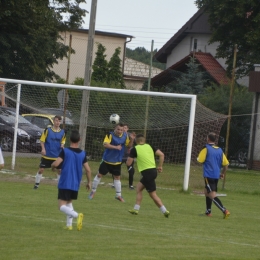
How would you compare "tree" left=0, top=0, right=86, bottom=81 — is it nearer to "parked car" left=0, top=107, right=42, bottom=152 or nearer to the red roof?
the red roof

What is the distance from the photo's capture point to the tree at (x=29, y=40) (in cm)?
3120

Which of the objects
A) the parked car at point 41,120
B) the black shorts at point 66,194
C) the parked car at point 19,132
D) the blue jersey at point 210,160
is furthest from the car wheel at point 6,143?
the black shorts at point 66,194

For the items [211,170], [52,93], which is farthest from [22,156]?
[211,170]

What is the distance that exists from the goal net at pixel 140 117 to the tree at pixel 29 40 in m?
7.06

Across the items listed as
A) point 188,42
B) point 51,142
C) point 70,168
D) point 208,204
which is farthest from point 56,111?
point 188,42

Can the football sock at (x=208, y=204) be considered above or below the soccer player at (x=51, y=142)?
below

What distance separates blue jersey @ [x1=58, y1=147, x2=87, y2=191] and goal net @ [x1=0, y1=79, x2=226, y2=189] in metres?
10.8

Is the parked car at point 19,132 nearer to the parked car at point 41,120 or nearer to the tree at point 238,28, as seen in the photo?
the parked car at point 41,120

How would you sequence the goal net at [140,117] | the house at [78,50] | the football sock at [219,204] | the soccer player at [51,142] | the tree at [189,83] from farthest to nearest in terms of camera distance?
the tree at [189,83] → the house at [78,50] → the goal net at [140,117] → the soccer player at [51,142] → the football sock at [219,204]

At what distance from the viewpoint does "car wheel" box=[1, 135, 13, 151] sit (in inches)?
888

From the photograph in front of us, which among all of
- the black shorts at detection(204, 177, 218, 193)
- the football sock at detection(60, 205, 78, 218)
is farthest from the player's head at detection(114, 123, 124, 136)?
the football sock at detection(60, 205, 78, 218)

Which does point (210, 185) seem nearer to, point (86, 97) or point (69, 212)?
point (69, 212)

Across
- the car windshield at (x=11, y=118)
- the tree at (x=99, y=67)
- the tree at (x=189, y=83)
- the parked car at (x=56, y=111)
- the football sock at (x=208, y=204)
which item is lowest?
the football sock at (x=208, y=204)

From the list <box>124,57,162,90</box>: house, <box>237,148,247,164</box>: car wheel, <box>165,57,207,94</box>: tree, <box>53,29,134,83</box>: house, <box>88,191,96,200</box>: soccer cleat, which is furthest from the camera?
<box>124,57,162,90</box>: house
